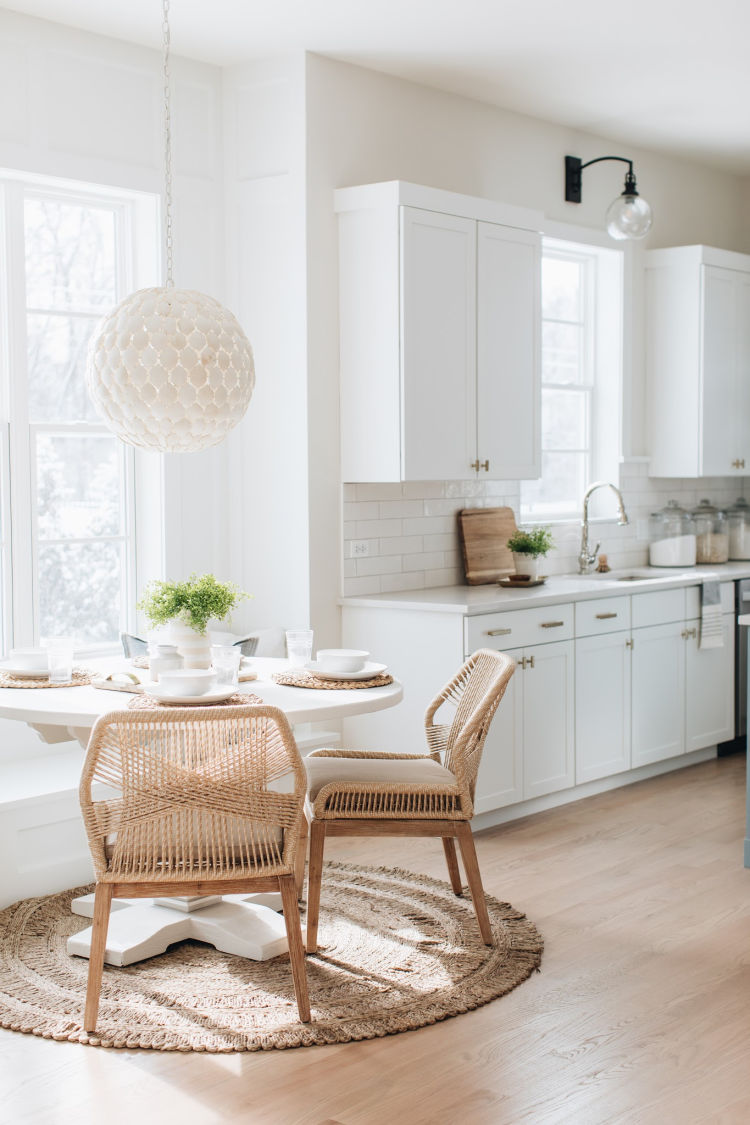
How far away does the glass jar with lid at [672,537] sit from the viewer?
6332mm

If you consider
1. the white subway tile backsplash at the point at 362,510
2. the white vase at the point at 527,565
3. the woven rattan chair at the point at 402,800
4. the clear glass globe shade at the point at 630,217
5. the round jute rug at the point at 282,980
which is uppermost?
the clear glass globe shade at the point at 630,217

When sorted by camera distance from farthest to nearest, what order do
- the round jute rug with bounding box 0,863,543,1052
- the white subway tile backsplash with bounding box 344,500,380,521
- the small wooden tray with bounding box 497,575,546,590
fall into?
the small wooden tray with bounding box 497,575,546,590, the white subway tile backsplash with bounding box 344,500,380,521, the round jute rug with bounding box 0,863,543,1052

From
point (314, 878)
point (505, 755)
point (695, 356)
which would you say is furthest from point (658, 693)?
point (314, 878)

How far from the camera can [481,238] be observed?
5031 millimetres

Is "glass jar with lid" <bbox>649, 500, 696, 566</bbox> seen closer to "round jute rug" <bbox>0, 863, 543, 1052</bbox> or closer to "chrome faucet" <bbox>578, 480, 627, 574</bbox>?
"chrome faucet" <bbox>578, 480, 627, 574</bbox>

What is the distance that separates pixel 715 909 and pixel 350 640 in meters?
1.74

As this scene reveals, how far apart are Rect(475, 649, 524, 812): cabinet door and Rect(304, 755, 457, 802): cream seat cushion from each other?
41.8 inches

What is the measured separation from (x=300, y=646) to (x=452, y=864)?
2.91ft

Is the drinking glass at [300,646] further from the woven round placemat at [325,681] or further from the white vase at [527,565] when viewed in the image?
the white vase at [527,565]

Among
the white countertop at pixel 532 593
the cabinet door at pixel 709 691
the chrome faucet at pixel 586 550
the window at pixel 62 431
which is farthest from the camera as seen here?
the chrome faucet at pixel 586 550

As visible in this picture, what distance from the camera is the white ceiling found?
4.34m

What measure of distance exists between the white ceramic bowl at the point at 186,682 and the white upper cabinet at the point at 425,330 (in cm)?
174

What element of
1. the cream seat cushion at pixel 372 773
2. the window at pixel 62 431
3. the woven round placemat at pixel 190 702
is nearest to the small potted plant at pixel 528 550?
the window at pixel 62 431

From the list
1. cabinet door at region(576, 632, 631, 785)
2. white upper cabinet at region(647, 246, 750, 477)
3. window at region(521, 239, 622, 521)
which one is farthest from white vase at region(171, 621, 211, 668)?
white upper cabinet at region(647, 246, 750, 477)
